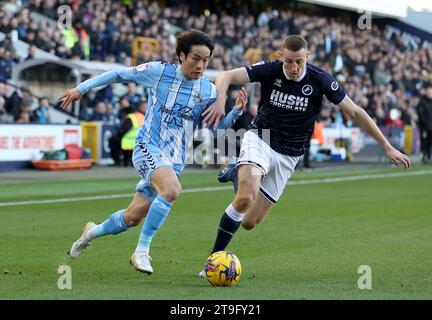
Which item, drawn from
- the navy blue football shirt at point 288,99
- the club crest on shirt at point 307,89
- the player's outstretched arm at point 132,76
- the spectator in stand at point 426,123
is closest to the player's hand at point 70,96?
the player's outstretched arm at point 132,76

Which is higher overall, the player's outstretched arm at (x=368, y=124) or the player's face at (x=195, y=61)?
the player's face at (x=195, y=61)

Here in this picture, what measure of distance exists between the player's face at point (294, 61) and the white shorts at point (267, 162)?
0.78 metres

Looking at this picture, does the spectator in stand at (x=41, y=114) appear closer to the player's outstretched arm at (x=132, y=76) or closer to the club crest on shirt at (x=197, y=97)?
the player's outstretched arm at (x=132, y=76)

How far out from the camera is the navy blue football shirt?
9.81 metres

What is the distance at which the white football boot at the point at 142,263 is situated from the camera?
8.87 metres

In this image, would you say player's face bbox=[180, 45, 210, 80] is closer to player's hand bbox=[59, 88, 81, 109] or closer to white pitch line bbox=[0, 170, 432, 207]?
player's hand bbox=[59, 88, 81, 109]

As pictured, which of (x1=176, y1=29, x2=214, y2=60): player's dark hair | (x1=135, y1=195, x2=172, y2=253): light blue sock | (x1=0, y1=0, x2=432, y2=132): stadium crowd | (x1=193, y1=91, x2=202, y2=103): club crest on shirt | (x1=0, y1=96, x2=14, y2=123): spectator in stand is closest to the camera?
(x1=135, y1=195, x2=172, y2=253): light blue sock

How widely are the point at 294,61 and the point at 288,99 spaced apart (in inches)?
17.2

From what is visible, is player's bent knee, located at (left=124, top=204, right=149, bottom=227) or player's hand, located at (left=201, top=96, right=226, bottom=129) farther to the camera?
player's bent knee, located at (left=124, top=204, right=149, bottom=227)

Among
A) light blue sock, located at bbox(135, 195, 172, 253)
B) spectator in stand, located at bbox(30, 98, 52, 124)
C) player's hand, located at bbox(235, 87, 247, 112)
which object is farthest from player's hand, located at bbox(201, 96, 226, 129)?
spectator in stand, located at bbox(30, 98, 52, 124)

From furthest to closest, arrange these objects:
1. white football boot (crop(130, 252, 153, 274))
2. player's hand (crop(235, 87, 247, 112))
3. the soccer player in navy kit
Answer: the soccer player in navy kit, player's hand (crop(235, 87, 247, 112)), white football boot (crop(130, 252, 153, 274))

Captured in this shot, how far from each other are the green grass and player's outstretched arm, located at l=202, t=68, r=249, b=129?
1437 millimetres

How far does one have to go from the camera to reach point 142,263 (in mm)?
8891

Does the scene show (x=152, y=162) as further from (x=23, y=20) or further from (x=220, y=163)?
(x=23, y=20)
